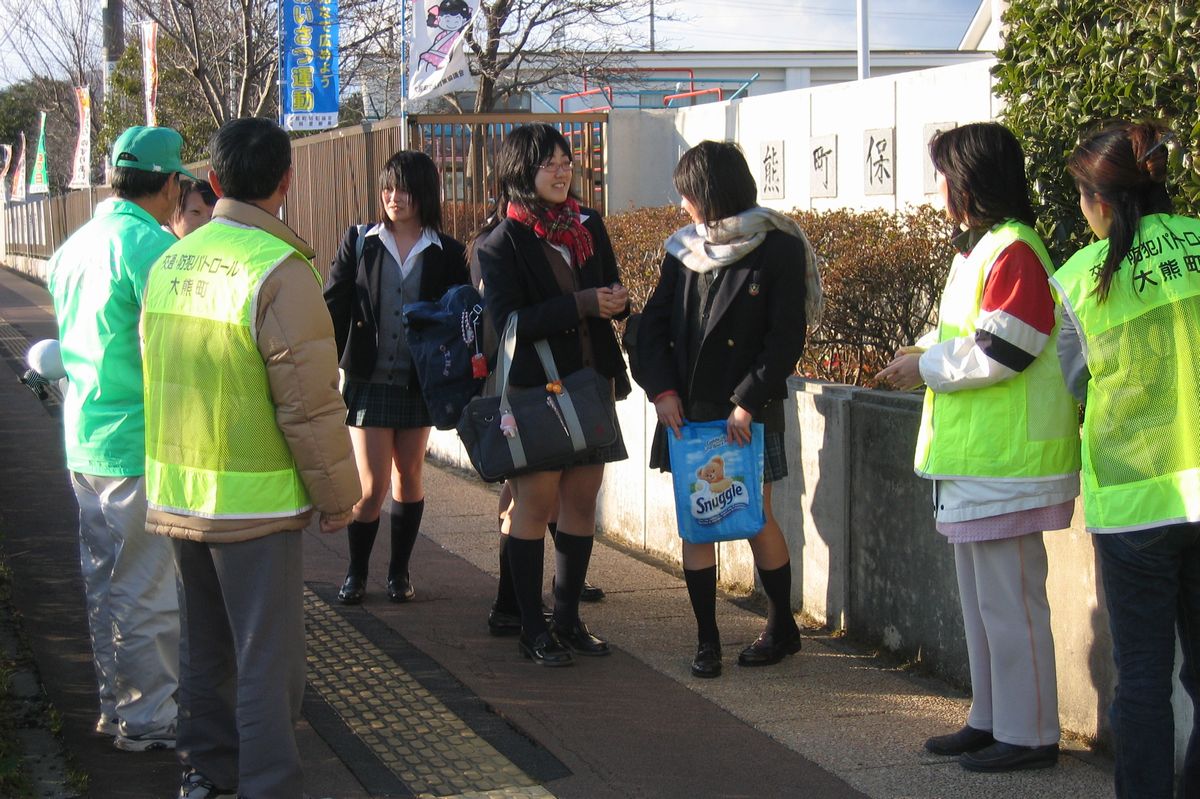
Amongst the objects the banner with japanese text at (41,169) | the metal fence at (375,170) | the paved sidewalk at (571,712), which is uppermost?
the banner with japanese text at (41,169)

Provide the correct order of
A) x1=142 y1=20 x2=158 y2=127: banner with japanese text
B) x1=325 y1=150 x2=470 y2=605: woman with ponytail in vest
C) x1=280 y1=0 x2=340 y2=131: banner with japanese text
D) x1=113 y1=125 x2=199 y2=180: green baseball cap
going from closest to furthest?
x1=113 y1=125 x2=199 y2=180: green baseball cap
x1=325 y1=150 x2=470 y2=605: woman with ponytail in vest
x1=280 y1=0 x2=340 y2=131: banner with japanese text
x1=142 y1=20 x2=158 y2=127: banner with japanese text

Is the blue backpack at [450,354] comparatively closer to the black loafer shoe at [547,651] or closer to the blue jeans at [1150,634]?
the black loafer shoe at [547,651]

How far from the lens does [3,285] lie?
103 feet

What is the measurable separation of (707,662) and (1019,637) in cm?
135

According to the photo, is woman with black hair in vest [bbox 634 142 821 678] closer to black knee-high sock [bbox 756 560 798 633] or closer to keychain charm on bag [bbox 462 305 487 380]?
black knee-high sock [bbox 756 560 798 633]

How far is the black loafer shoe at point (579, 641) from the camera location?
5.46m

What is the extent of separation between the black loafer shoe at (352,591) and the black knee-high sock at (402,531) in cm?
15

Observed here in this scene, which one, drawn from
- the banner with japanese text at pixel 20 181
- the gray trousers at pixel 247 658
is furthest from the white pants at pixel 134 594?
the banner with japanese text at pixel 20 181

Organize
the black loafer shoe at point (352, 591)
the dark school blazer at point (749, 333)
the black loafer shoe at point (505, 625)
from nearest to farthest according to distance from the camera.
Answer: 1. the dark school blazer at point (749, 333)
2. the black loafer shoe at point (505, 625)
3. the black loafer shoe at point (352, 591)

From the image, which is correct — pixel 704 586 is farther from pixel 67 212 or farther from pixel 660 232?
pixel 67 212

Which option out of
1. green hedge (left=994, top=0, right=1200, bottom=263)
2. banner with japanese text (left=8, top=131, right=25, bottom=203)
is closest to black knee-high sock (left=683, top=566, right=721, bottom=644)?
green hedge (left=994, top=0, right=1200, bottom=263)

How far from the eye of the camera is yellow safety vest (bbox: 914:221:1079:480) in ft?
13.3

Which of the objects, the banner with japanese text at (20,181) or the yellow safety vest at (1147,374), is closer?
the yellow safety vest at (1147,374)

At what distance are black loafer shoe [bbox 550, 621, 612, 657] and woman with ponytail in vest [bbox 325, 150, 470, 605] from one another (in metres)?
1.14
